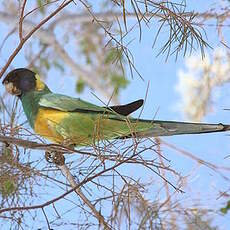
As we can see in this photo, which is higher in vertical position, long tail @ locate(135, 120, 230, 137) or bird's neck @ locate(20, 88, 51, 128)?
bird's neck @ locate(20, 88, 51, 128)

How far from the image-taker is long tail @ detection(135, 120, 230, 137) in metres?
0.89

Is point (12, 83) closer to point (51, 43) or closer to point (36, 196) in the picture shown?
point (36, 196)

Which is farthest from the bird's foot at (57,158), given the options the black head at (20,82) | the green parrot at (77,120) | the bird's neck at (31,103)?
the black head at (20,82)

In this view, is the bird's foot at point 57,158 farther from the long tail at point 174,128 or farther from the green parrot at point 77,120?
the long tail at point 174,128

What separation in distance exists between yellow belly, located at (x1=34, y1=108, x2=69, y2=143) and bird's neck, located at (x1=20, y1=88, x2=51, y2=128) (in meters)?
0.02

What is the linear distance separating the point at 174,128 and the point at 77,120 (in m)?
0.19

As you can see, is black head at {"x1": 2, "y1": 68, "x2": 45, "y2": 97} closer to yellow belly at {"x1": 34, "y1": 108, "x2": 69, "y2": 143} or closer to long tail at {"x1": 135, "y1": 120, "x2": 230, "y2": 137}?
yellow belly at {"x1": 34, "y1": 108, "x2": 69, "y2": 143}

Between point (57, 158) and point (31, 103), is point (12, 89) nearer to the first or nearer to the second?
point (31, 103)

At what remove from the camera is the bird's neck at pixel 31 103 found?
3.53 ft

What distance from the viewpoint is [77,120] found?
1.01 meters

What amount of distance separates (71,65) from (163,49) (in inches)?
41.2

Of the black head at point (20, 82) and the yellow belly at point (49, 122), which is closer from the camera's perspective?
the yellow belly at point (49, 122)

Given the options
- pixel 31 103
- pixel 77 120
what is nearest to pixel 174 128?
pixel 77 120

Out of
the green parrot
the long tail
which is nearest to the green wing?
the green parrot
